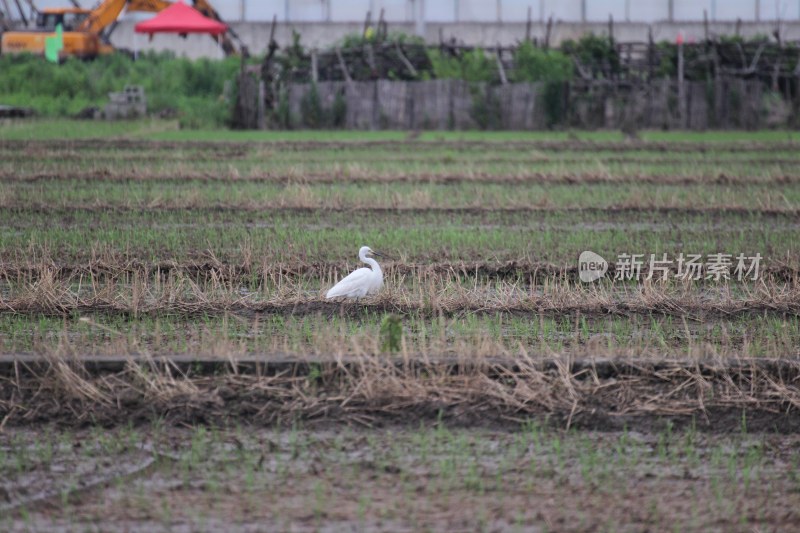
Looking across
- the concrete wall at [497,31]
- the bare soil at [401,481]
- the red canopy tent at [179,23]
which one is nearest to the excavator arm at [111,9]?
the concrete wall at [497,31]

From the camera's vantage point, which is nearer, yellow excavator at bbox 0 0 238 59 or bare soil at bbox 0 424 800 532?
bare soil at bbox 0 424 800 532

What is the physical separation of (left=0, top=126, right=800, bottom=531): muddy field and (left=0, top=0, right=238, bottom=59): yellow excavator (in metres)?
20.3

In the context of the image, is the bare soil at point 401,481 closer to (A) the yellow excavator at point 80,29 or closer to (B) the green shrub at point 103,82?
(B) the green shrub at point 103,82

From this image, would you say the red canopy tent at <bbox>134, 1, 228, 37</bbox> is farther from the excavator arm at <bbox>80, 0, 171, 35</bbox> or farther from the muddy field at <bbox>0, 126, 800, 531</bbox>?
the muddy field at <bbox>0, 126, 800, 531</bbox>

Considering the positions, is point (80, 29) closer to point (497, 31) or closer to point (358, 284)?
point (497, 31)

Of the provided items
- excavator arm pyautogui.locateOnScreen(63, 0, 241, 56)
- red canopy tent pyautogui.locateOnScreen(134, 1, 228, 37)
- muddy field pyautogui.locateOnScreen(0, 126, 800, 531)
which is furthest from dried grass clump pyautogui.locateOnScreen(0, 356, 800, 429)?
excavator arm pyautogui.locateOnScreen(63, 0, 241, 56)

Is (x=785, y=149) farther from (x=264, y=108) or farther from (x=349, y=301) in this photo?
(x=349, y=301)

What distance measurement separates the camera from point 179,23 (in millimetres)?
26531

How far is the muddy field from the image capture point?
13.3ft

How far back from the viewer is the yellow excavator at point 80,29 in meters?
30.4

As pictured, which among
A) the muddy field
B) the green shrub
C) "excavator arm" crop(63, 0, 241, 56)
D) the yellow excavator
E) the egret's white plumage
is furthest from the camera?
the yellow excavator

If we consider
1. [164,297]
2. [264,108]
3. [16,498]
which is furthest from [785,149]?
[16,498]

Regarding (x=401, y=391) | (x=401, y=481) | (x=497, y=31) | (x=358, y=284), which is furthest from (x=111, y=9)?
(x=401, y=481)
